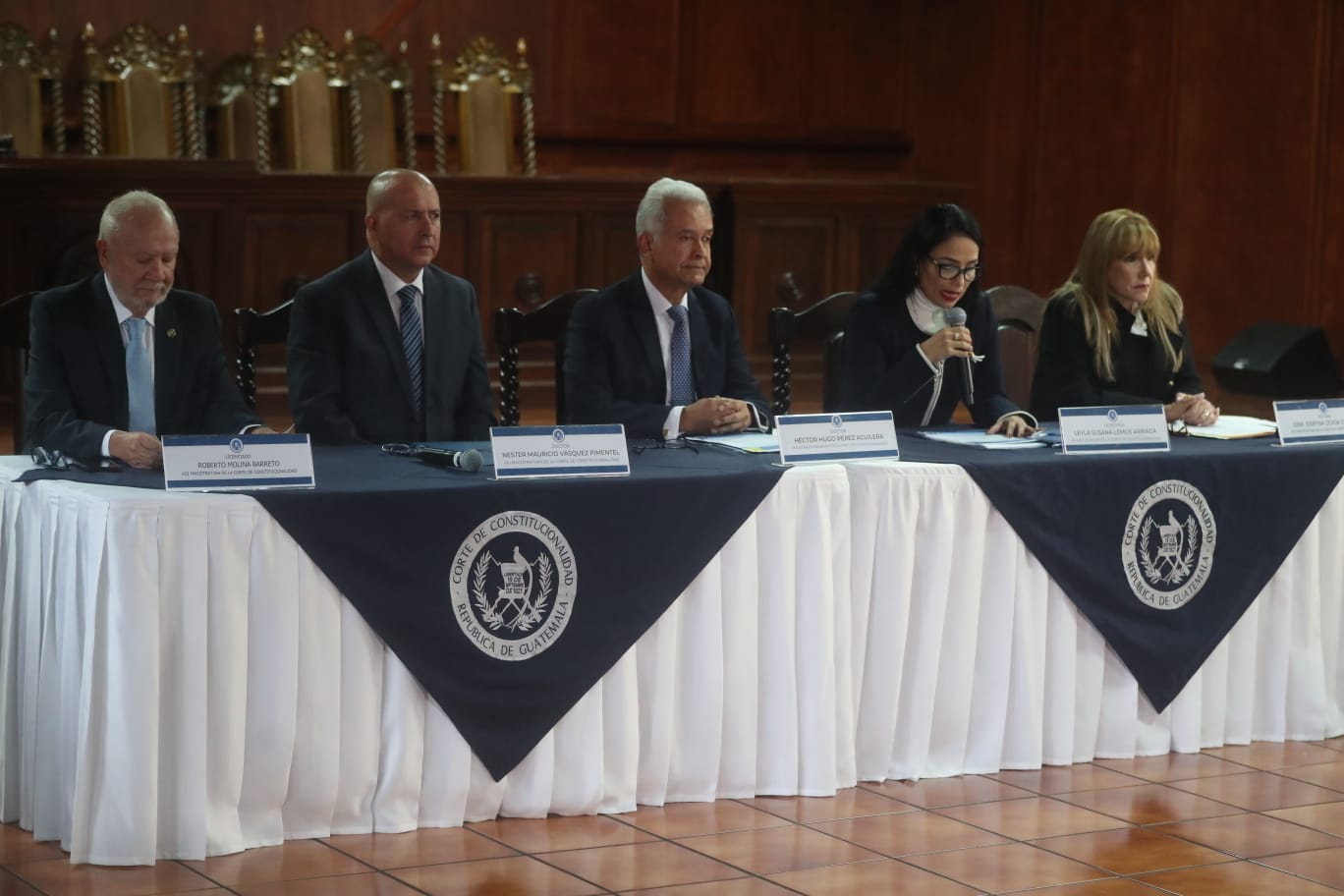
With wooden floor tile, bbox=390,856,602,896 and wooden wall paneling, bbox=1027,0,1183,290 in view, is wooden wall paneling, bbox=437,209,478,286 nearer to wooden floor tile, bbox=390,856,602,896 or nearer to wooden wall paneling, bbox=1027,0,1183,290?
wooden wall paneling, bbox=1027,0,1183,290

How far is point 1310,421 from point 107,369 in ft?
8.48

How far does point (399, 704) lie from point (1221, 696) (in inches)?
73.3

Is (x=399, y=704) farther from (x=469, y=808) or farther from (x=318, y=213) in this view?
(x=318, y=213)

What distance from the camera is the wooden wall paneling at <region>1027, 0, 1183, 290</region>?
8.80 m

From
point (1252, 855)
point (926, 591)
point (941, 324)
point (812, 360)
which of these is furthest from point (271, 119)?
point (1252, 855)

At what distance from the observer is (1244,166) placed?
8.49m

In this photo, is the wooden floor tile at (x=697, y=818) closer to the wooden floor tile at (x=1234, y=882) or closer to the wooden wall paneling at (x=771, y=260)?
the wooden floor tile at (x=1234, y=882)

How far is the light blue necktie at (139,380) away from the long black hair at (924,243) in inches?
64.7

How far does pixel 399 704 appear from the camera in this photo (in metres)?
3.34

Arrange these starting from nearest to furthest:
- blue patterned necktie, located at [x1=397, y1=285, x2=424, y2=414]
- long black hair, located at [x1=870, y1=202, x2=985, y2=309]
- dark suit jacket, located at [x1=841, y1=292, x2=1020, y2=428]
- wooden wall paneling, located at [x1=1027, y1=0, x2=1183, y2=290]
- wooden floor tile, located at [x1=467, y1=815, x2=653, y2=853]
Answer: wooden floor tile, located at [x1=467, y1=815, x2=653, y2=853], blue patterned necktie, located at [x1=397, y1=285, x2=424, y2=414], long black hair, located at [x1=870, y1=202, x2=985, y2=309], dark suit jacket, located at [x1=841, y1=292, x2=1020, y2=428], wooden wall paneling, located at [x1=1027, y1=0, x2=1183, y2=290]

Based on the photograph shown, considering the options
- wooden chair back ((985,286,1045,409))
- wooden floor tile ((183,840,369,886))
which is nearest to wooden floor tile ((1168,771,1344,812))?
wooden chair back ((985,286,1045,409))

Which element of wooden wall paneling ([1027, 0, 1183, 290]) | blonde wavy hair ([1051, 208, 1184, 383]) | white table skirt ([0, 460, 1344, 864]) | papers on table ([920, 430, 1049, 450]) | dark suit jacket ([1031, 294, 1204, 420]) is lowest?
white table skirt ([0, 460, 1344, 864])

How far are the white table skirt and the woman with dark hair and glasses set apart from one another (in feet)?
2.03

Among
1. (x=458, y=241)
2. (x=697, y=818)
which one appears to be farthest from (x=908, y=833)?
(x=458, y=241)
